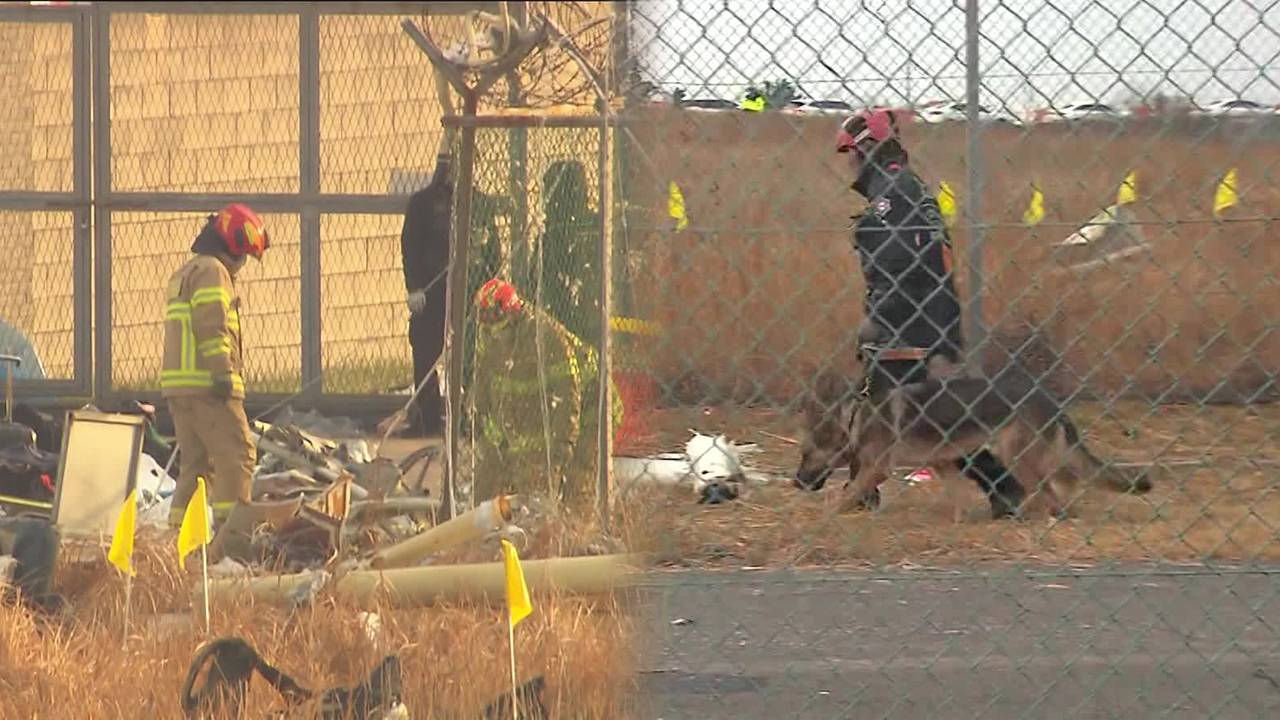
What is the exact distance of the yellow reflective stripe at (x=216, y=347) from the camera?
5.41 metres

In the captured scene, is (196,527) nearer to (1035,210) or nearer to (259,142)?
(259,142)

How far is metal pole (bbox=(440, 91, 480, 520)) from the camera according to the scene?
16.4 feet

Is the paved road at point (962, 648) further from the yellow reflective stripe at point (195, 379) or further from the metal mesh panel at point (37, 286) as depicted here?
the metal mesh panel at point (37, 286)

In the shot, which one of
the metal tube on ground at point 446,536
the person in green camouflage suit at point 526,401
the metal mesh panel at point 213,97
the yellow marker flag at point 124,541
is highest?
the metal mesh panel at point 213,97

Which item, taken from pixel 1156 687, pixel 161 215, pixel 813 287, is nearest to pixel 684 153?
pixel 813 287

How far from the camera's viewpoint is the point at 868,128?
410 cm

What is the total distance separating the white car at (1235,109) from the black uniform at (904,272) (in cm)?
65

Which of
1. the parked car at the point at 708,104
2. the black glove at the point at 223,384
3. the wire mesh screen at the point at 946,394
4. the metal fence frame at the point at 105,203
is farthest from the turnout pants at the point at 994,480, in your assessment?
the parked car at the point at 708,104

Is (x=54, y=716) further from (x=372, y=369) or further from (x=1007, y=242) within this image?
(x=1007, y=242)

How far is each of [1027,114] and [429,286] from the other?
2017mm

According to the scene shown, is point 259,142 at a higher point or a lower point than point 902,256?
higher

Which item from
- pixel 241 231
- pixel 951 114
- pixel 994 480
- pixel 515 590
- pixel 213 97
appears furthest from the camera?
pixel 994 480

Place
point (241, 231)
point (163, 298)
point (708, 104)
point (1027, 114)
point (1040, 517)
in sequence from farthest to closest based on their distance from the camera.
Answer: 1. point (1040, 517)
2. point (163, 298)
3. point (241, 231)
4. point (1027, 114)
5. point (708, 104)

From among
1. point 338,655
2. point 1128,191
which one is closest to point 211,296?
point 338,655
